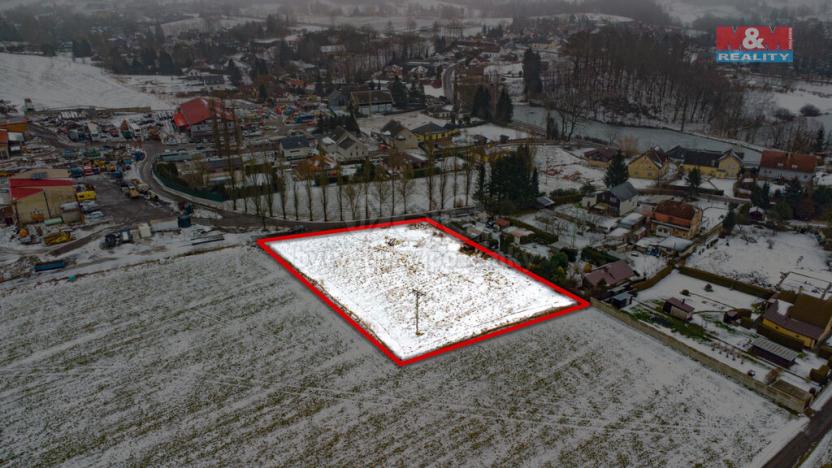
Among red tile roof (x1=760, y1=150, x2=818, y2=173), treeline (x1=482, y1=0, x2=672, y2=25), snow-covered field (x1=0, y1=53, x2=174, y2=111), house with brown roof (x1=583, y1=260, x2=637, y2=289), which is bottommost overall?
house with brown roof (x1=583, y1=260, x2=637, y2=289)

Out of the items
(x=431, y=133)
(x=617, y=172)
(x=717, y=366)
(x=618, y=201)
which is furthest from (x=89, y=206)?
(x=717, y=366)

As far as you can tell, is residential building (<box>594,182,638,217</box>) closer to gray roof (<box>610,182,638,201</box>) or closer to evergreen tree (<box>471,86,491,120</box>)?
gray roof (<box>610,182,638,201</box>)

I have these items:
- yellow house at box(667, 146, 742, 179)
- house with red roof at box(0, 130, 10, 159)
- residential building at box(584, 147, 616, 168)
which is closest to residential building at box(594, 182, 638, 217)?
yellow house at box(667, 146, 742, 179)

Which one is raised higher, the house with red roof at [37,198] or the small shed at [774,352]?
the house with red roof at [37,198]

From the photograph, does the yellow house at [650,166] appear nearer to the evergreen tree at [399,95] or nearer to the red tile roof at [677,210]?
the red tile roof at [677,210]

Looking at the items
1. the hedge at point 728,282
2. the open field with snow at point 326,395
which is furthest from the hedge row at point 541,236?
the open field with snow at point 326,395

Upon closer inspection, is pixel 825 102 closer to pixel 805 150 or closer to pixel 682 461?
pixel 805 150
